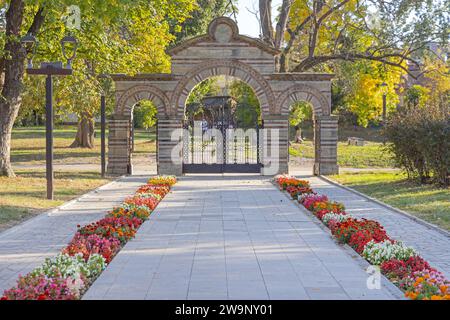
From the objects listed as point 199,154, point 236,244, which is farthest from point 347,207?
point 199,154

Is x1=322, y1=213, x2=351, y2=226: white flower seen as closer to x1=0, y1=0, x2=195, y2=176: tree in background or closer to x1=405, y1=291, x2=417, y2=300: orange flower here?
x1=405, y1=291, x2=417, y2=300: orange flower

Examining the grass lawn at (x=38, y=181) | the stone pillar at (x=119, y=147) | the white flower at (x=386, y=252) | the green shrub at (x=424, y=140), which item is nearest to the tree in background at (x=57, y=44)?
the stone pillar at (x=119, y=147)

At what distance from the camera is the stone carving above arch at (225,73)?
2781 centimetres

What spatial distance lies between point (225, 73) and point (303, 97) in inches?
125

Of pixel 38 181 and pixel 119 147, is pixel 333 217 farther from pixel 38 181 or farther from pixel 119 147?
pixel 119 147

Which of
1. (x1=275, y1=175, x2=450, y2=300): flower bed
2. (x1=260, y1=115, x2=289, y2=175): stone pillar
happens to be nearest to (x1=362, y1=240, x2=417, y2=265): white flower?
(x1=275, y1=175, x2=450, y2=300): flower bed

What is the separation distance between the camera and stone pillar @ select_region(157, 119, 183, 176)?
28.1m

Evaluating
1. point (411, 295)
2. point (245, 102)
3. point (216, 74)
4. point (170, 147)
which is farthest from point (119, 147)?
point (245, 102)

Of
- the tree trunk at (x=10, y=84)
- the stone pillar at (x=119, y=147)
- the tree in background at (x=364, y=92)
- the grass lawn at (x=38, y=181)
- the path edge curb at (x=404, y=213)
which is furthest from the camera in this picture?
the tree in background at (x=364, y=92)

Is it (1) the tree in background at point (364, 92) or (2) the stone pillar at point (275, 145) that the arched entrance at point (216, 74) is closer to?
(2) the stone pillar at point (275, 145)
